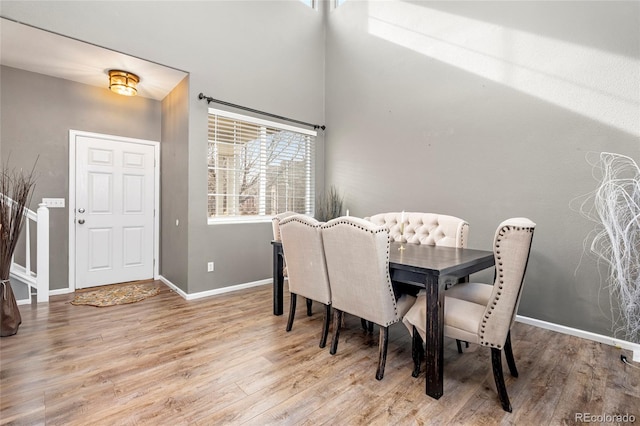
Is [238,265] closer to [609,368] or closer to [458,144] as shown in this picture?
[458,144]

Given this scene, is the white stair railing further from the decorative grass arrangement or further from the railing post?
the decorative grass arrangement

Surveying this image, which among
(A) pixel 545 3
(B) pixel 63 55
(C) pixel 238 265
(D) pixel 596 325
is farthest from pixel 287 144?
(D) pixel 596 325

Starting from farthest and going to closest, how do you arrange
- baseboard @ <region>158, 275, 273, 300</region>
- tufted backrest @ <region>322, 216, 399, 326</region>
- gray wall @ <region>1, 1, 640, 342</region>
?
baseboard @ <region>158, 275, 273, 300</region> → gray wall @ <region>1, 1, 640, 342</region> → tufted backrest @ <region>322, 216, 399, 326</region>

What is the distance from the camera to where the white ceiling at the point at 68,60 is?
2.71 metres

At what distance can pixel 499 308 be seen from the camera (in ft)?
5.12

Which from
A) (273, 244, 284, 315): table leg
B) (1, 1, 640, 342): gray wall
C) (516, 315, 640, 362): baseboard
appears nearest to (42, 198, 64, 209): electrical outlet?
(1, 1, 640, 342): gray wall

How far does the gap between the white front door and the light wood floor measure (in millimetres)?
1195

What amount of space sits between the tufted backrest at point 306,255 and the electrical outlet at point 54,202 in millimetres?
3111

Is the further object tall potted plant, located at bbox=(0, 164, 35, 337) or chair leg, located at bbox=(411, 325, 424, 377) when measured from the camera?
tall potted plant, located at bbox=(0, 164, 35, 337)

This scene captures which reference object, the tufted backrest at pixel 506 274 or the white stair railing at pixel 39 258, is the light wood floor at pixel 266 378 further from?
the white stair railing at pixel 39 258

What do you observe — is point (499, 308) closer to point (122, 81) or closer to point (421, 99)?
point (421, 99)

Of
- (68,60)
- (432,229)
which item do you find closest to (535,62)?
(432,229)

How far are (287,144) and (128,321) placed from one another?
298 cm

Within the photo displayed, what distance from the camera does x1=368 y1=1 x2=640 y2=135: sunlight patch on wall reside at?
2.39 m
